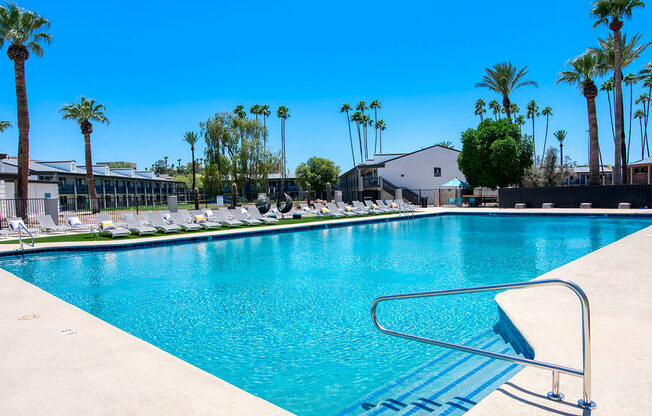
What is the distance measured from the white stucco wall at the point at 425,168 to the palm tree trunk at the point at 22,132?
99.4 feet

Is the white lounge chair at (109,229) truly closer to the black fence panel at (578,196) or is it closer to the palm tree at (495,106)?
the black fence panel at (578,196)

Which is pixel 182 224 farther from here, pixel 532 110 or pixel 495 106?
pixel 532 110

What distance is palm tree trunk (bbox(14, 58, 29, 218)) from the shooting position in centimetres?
2133

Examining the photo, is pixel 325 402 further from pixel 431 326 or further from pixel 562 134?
pixel 562 134

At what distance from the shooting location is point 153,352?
13.6 ft

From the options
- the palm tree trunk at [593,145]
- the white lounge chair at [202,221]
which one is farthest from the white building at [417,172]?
the white lounge chair at [202,221]

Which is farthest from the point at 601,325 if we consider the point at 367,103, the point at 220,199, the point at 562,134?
the point at 562,134

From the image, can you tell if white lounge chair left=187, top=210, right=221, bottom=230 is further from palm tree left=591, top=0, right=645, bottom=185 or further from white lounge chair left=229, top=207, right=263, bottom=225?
palm tree left=591, top=0, right=645, bottom=185

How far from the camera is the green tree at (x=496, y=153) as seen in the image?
30.3 m

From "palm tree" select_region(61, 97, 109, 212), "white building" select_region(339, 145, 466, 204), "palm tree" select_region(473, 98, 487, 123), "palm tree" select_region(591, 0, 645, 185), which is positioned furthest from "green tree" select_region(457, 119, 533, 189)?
"palm tree" select_region(473, 98, 487, 123)

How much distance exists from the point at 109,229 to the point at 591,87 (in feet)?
98.2

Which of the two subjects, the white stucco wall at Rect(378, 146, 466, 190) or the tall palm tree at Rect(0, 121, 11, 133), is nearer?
the tall palm tree at Rect(0, 121, 11, 133)

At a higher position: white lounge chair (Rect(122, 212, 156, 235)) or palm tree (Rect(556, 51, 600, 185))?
palm tree (Rect(556, 51, 600, 185))

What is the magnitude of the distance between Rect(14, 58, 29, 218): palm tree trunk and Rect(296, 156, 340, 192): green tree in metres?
35.4
